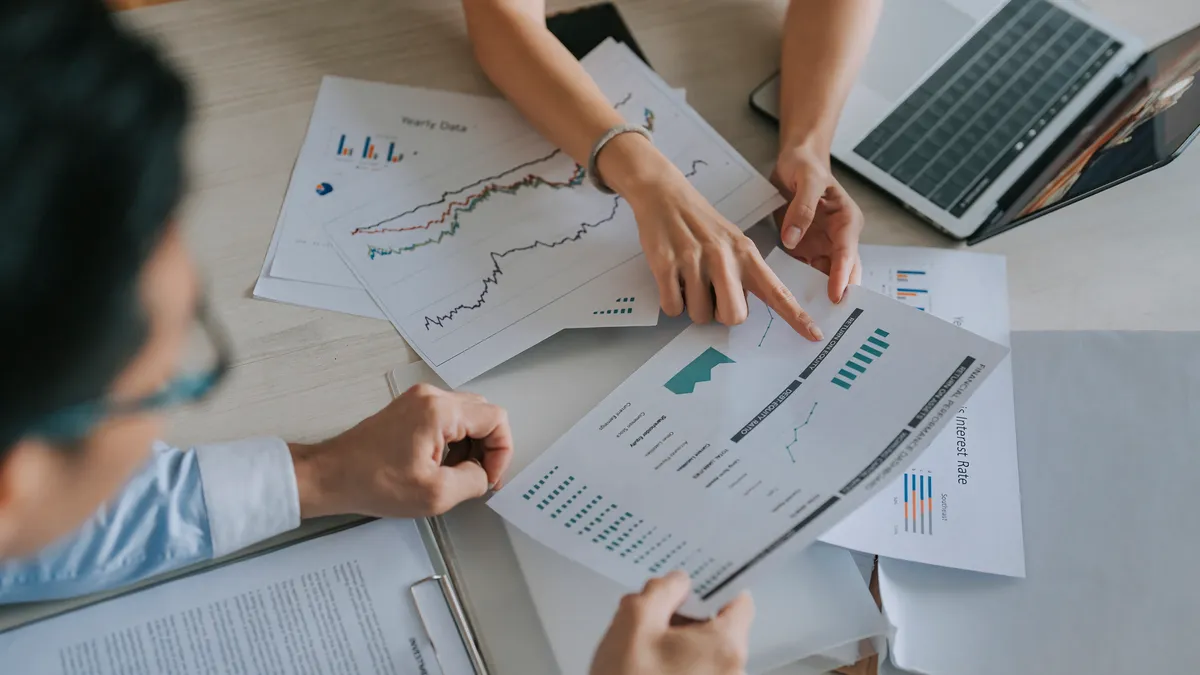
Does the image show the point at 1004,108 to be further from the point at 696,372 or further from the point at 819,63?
the point at 696,372

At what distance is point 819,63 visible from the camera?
103 cm

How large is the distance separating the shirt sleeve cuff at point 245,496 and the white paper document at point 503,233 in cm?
17

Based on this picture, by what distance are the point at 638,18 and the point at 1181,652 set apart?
→ 2.73ft

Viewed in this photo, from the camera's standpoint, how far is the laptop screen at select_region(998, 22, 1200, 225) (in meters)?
0.96

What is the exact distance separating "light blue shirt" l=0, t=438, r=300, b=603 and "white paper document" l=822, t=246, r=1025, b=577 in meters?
0.44

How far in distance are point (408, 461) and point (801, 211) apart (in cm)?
43

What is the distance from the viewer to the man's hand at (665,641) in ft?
2.12

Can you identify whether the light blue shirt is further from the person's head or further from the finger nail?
the finger nail

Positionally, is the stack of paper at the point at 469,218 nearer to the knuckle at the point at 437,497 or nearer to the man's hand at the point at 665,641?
the knuckle at the point at 437,497

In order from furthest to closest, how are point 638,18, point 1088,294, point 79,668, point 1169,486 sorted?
point 638,18 → point 1088,294 → point 1169,486 → point 79,668

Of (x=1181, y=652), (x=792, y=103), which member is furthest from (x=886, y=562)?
(x=792, y=103)

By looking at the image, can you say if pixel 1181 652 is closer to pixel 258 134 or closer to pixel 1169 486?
pixel 1169 486

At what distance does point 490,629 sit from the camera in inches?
29.0

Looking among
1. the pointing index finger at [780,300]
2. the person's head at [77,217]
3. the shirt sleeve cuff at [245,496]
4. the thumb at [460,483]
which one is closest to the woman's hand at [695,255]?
the pointing index finger at [780,300]
